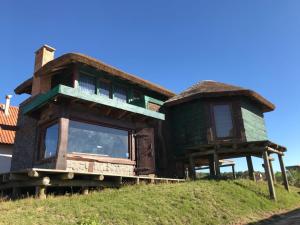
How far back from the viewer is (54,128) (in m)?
12.9

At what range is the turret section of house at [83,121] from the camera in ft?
40.1

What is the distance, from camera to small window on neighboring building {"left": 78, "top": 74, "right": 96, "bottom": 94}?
13.9 m

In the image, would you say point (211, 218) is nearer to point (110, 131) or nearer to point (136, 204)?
point (136, 204)

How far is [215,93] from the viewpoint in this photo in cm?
1655

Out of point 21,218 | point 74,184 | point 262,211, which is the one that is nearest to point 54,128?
point 74,184

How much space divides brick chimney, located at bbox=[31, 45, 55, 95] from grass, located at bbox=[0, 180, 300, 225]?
658 cm

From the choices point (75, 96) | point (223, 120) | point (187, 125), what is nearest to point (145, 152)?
point (187, 125)

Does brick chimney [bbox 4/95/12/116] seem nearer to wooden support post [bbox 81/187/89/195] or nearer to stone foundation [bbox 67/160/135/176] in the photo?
stone foundation [bbox 67/160/135/176]

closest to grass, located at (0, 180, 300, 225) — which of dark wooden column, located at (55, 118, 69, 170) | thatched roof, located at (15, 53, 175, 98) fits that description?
dark wooden column, located at (55, 118, 69, 170)

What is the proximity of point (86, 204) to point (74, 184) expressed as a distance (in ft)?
5.75

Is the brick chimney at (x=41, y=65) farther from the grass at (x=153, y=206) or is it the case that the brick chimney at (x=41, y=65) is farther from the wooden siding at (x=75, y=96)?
the grass at (x=153, y=206)

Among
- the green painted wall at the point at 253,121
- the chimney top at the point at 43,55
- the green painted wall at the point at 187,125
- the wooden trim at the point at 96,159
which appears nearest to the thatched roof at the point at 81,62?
the chimney top at the point at 43,55

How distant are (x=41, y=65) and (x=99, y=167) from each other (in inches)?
235

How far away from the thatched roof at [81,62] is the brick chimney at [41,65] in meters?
0.58
